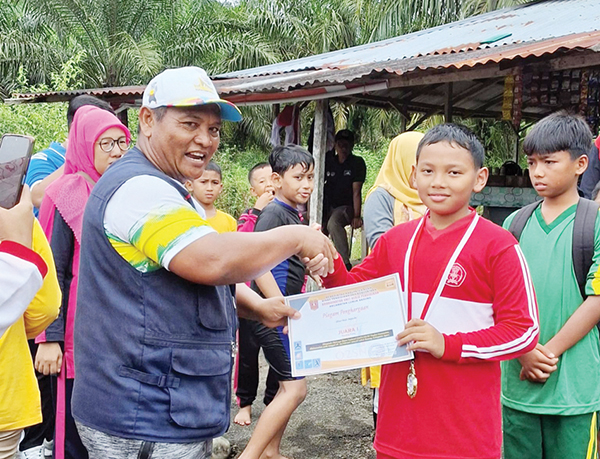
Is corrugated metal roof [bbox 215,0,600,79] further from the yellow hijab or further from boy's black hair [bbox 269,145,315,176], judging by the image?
the yellow hijab

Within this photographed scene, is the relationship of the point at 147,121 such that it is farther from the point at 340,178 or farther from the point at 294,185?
the point at 340,178

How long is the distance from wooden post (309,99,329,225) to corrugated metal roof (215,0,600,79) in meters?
0.59

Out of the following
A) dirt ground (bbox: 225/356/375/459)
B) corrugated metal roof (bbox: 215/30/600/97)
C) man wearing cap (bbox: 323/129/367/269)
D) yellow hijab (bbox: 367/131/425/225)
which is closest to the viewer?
yellow hijab (bbox: 367/131/425/225)

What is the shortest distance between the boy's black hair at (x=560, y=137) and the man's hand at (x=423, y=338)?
1094 millimetres

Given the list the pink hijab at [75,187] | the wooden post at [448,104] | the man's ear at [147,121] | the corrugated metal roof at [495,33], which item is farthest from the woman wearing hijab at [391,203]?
the wooden post at [448,104]

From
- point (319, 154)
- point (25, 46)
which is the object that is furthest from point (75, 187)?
point (25, 46)

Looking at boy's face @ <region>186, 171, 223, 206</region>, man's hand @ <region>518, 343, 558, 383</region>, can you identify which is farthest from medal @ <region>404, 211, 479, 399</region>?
boy's face @ <region>186, 171, 223, 206</region>

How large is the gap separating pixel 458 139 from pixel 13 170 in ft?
4.64

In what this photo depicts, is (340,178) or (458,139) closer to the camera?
(458,139)

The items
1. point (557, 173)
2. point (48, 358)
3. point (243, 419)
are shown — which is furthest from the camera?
point (243, 419)

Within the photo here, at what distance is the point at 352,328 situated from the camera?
6.78 ft

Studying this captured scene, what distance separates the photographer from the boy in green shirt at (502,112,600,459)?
2.46 metres

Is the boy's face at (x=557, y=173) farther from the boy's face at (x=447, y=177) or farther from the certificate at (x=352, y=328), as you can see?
the certificate at (x=352, y=328)

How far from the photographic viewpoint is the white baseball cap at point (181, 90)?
1.78 meters
